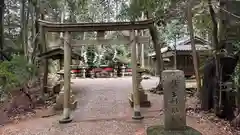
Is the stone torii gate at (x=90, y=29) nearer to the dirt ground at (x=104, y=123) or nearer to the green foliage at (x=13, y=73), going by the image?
the dirt ground at (x=104, y=123)

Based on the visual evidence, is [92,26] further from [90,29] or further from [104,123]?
[104,123]

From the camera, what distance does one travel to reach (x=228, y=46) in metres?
5.84

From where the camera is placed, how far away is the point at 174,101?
13.1 ft

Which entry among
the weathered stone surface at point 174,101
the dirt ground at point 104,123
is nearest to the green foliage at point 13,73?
the dirt ground at point 104,123

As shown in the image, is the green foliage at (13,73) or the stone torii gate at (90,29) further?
the green foliage at (13,73)

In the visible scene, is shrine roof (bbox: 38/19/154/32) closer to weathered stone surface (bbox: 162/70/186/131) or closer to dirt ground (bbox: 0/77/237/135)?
dirt ground (bbox: 0/77/237/135)

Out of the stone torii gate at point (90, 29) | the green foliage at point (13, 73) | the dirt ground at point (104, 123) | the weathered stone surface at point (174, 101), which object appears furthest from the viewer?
the green foliage at point (13, 73)

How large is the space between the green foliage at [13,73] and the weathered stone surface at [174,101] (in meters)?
5.25

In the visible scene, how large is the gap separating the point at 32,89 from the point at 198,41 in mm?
13203

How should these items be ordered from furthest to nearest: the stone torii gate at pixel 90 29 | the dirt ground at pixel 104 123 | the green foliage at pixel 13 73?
the green foliage at pixel 13 73
the stone torii gate at pixel 90 29
the dirt ground at pixel 104 123

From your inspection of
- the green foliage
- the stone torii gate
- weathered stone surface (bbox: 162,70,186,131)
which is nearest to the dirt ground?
the stone torii gate

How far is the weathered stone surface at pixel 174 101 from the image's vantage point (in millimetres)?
3895

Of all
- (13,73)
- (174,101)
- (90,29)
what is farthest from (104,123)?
(13,73)

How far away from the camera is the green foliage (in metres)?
6.84
